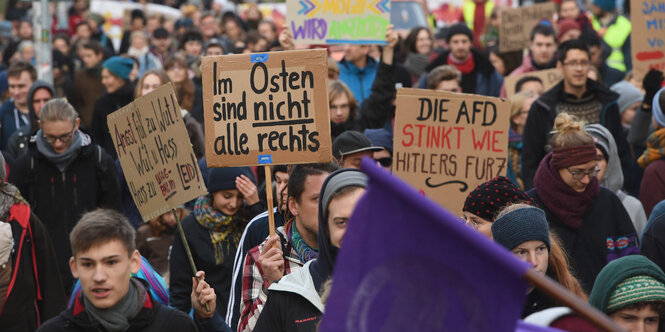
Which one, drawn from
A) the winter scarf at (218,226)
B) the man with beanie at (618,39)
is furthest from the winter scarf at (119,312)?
the man with beanie at (618,39)

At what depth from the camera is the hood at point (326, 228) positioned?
3914 millimetres

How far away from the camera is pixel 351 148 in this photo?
6.66m

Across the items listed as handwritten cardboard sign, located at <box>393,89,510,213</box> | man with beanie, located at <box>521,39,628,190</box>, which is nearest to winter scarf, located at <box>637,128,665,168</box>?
handwritten cardboard sign, located at <box>393,89,510,213</box>

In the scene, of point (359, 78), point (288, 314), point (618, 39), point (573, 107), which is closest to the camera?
point (288, 314)

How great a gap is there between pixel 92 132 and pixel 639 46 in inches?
218

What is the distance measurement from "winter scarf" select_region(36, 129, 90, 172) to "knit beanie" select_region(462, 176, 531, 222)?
3.69 metres

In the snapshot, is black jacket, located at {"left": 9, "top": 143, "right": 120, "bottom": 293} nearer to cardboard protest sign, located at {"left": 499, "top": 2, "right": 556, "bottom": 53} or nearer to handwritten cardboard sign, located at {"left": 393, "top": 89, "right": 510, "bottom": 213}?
handwritten cardboard sign, located at {"left": 393, "top": 89, "right": 510, "bottom": 213}

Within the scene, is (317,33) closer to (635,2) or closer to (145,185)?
(635,2)

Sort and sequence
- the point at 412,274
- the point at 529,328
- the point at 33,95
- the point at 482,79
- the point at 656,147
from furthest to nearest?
Answer: the point at 482,79
the point at 33,95
the point at 656,147
the point at 529,328
the point at 412,274

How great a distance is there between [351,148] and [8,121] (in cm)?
539

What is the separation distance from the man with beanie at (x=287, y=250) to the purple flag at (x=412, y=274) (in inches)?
90.4

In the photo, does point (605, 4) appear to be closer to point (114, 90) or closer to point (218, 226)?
point (114, 90)

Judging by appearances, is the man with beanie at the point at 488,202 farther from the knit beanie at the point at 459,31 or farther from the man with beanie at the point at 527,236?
the knit beanie at the point at 459,31

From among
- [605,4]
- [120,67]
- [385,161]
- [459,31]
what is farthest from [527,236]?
[605,4]
